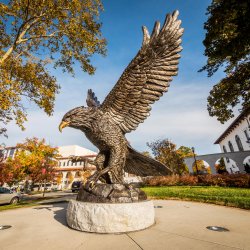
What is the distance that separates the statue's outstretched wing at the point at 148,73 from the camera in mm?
3787

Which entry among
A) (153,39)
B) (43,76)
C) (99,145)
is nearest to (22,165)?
(43,76)

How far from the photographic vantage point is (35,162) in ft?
87.2

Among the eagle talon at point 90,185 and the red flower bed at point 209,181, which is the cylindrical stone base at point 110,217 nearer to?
the eagle talon at point 90,185

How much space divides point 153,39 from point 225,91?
469 inches

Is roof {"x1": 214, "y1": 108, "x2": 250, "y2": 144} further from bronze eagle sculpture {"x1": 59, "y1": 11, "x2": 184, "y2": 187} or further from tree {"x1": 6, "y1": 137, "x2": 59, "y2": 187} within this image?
tree {"x1": 6, "y1": 137, "x2": 59, "y2": 187}

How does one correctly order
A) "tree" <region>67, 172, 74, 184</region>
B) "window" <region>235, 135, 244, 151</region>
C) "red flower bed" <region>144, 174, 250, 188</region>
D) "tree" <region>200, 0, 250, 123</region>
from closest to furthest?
"tree" <region>200, 0, 250, 123</region> → "red flower bed" <region>144, 174, 250, 188</region> → "window" <region>235, 135, 244, 151</region> → "tree" <region>67, 172, 74, 184</region>

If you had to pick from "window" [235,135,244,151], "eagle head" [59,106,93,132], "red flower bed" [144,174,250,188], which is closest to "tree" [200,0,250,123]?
"red flower bed" [144,174,250,188]

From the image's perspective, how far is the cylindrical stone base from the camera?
314 cm

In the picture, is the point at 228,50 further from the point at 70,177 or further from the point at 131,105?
the point at 70,177

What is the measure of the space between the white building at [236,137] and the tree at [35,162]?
Answer: 102ft

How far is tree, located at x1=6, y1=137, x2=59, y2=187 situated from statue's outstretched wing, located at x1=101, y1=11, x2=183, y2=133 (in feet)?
72.0

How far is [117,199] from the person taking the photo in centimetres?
342

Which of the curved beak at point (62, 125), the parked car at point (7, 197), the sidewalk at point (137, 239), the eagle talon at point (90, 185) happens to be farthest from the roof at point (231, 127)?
the parked car at point (7, 197)

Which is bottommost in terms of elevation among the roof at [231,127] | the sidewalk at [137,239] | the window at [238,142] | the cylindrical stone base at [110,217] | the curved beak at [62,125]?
the sidewalk at [137,239]
